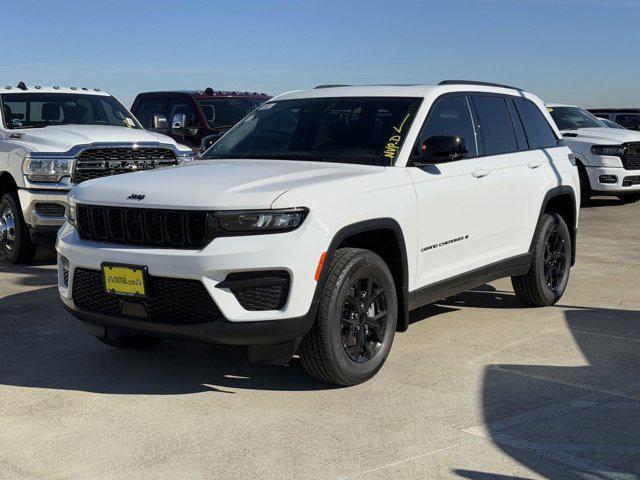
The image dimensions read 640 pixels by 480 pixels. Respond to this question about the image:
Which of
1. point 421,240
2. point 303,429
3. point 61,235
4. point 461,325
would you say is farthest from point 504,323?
point 61,235

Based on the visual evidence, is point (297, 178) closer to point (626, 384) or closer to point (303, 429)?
point (303, 429)

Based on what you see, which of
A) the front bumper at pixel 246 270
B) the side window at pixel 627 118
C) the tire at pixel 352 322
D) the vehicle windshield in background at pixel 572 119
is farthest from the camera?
the side window at pixel 627 118

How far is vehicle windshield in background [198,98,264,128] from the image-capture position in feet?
42.7

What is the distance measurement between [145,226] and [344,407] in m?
1.45

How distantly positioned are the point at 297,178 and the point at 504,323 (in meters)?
2.53

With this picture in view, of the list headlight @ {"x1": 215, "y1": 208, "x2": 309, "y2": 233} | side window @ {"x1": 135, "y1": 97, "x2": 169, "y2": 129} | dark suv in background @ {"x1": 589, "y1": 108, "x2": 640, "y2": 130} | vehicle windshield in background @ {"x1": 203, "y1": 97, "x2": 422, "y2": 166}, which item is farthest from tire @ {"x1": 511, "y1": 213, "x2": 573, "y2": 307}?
dark suv in background @ {"x1": 589, "y1": 108, "x2": 640, "y2": 130}

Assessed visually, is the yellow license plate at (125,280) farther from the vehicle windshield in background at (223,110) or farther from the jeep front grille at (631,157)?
the jeep front grille at (631,157)

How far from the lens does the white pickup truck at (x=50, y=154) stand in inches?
372

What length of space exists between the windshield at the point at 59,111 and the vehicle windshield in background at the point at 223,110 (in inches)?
71.5

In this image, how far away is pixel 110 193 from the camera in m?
5.19

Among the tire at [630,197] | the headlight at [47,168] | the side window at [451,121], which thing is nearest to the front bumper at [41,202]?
the headlight at [47,168]

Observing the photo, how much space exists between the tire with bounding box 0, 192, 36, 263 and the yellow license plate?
5.10 meters

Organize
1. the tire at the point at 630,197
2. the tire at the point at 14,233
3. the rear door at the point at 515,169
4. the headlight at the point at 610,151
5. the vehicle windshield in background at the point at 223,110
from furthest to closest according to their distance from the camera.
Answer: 1. the tire at the point at 630,197
2. the headlight at the point at 610,151
3. the vehicle windshield in background at the point at 223,110
4. the tire at the point at 14,233
5. the rear door at the point at 515,169

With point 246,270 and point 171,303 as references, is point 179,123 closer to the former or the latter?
point 171,303
